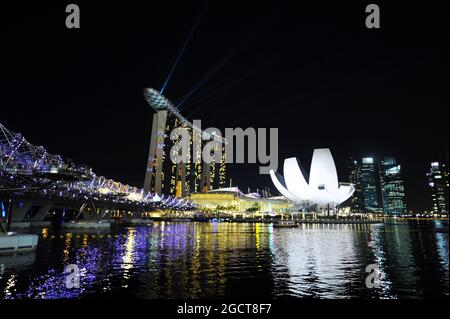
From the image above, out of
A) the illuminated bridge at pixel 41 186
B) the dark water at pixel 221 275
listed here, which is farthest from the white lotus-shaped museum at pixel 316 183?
the dark water at pixel 221 275

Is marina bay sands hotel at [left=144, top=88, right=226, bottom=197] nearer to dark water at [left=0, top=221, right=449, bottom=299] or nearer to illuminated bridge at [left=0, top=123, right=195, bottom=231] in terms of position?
illuminated bridge at [left=0, top=123, right=195, bottom=231]

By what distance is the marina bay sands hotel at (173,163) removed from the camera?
14062cm

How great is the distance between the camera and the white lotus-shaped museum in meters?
92.8

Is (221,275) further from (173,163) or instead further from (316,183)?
(173,163)

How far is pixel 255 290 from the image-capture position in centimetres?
1262

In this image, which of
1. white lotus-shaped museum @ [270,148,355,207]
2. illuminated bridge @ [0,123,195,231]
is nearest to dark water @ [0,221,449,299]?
illuminated bridge @ [0,123,195,231]

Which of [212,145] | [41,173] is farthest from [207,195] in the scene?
[41,173]

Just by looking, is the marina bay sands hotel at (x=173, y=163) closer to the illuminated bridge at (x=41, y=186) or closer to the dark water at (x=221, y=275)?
the illuminated bridge at (x=41, y=186)

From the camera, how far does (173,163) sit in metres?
163

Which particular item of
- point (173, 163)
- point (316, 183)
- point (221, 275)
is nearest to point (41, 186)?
point (221, 275)

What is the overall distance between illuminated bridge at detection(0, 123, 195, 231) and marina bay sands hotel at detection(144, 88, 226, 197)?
4158 centimetres

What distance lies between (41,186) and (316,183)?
83.0 meters
